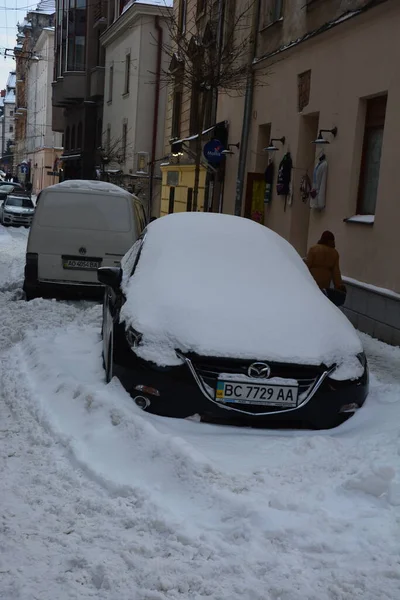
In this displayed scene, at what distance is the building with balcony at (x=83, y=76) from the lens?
40.5 m

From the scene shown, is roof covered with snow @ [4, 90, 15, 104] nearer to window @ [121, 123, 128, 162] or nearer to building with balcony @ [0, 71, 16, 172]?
building with balcony @ [0, 71, 16, 172]

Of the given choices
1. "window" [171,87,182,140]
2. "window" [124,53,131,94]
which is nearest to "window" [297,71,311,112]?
"window" [171,87,182,140]

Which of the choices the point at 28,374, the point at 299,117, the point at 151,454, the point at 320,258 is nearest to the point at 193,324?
the point at 151,454

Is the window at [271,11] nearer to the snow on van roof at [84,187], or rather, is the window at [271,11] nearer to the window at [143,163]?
the snow on van roof at [84,187]

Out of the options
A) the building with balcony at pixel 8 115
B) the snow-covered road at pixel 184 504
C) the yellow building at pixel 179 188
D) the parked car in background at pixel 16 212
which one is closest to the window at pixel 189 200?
the yellow building at pixel 179 188

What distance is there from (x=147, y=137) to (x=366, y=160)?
21.5 meters

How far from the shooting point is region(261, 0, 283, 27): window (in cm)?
1633

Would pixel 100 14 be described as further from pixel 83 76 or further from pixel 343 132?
pixel 343 132

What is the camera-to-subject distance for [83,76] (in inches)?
1614

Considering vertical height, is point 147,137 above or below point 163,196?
above

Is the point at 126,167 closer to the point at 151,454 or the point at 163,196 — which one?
the point at 163,196

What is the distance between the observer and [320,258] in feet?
33.2

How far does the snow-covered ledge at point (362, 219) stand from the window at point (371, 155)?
17 centimetres

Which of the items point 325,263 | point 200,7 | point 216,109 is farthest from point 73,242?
point 200,7
